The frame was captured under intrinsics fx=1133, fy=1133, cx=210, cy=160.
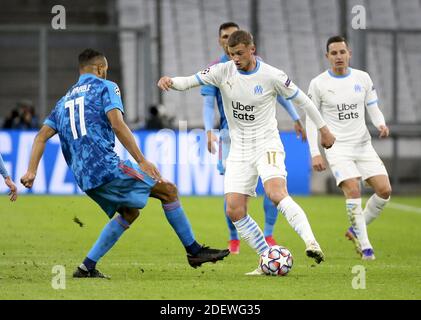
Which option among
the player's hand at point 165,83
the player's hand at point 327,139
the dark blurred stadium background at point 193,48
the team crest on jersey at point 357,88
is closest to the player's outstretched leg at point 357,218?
the team crest on jersey at point 357,88

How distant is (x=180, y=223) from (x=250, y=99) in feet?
4.05

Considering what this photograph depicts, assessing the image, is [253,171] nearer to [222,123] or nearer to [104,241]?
[104,241]

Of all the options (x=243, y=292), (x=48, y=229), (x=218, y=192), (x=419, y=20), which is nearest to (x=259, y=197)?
(x=218, y=192)

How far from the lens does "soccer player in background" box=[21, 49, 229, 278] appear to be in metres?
8.77

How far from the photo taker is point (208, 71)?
956 cm

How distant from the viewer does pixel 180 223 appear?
9.11 m

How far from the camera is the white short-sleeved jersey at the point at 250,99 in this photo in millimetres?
9453

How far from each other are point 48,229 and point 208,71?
5.47 m

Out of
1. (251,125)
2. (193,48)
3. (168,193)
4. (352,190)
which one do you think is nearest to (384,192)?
(352,190)

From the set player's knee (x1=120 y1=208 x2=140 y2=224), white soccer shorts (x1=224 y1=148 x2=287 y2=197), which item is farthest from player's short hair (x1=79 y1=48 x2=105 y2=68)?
white soccer shorts (x1=224 y1=148 x2=287 y2=197)

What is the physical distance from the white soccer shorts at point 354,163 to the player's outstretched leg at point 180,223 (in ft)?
8.21

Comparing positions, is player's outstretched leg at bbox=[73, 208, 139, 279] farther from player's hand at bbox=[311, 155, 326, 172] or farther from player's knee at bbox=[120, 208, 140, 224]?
player's hand at bbox=[311, 155, 326, 172]
